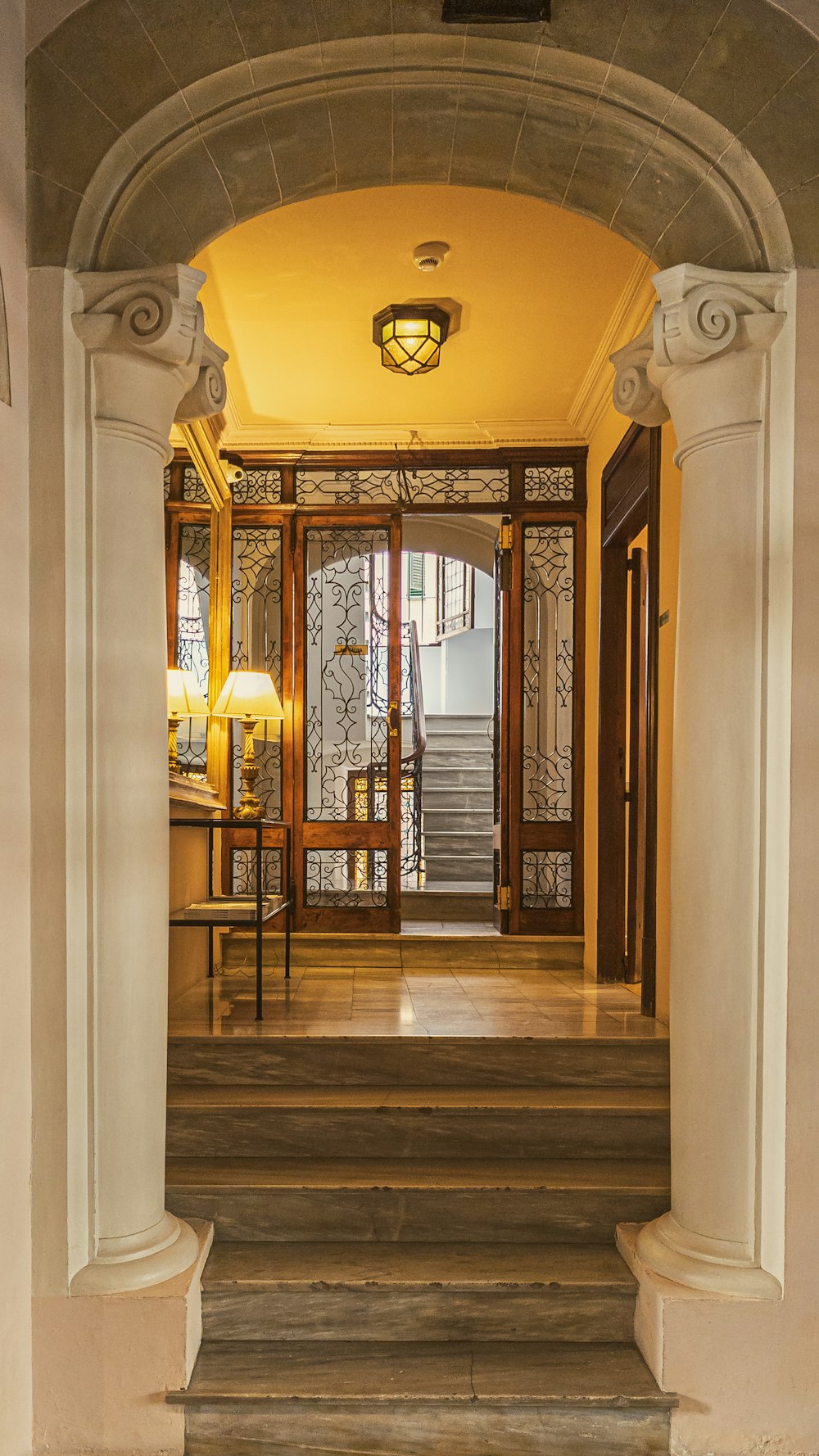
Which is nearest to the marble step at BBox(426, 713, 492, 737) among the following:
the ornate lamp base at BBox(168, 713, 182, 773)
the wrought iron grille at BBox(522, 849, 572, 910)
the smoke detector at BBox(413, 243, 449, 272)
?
the wrought iron grille at BBox(522, 849, 572, 910)

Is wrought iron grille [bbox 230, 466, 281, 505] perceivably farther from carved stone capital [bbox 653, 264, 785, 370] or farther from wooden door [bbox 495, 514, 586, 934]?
carved stone capital [bbox 653, 264, 785, 370]

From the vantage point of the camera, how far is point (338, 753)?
21.6 ft

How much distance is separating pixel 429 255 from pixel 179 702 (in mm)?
2409

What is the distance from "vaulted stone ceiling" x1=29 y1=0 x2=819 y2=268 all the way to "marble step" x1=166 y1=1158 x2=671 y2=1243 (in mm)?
2411

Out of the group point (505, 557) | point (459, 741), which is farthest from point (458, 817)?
point (505, 557)

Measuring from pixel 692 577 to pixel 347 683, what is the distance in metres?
6.26

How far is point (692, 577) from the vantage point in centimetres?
266

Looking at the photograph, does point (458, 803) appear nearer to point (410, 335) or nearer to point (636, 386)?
point (410, 335)

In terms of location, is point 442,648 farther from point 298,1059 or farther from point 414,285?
point 298,1059

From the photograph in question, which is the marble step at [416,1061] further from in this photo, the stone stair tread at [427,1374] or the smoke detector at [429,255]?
the smoke detector at [429,255]

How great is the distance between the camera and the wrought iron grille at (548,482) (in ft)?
21.1

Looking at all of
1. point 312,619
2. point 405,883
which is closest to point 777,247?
point 312,619

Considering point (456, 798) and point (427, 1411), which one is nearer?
point (427, 1411)

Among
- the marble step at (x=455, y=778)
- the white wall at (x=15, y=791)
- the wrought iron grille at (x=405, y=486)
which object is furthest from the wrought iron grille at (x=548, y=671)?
the white wall at (x=15, y=791)
